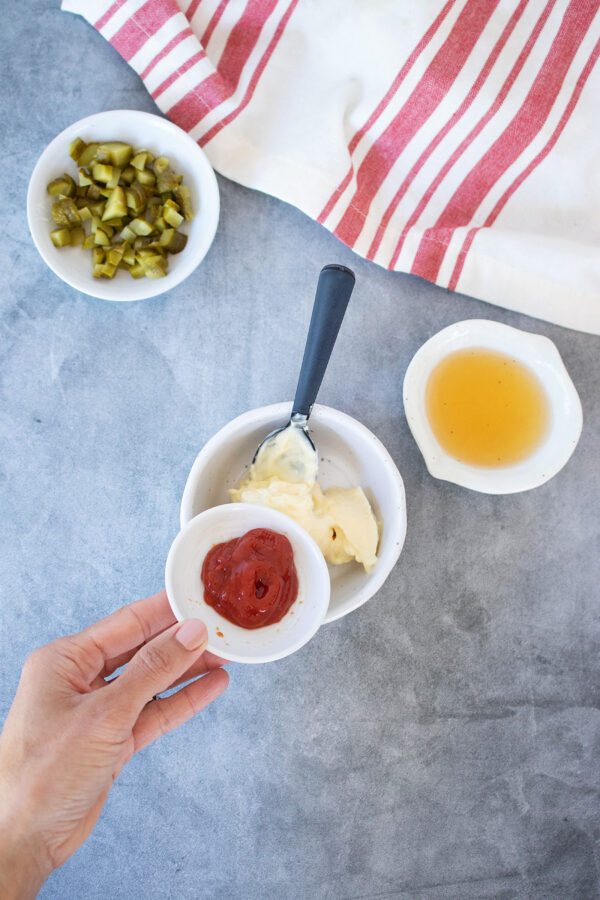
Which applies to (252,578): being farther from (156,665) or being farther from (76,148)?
(76,148)

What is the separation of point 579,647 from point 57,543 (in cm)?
146

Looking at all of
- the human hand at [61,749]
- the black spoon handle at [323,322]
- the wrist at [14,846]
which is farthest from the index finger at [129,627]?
the black spoon handle at [323,322]

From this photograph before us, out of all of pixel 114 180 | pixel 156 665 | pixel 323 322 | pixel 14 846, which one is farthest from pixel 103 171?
pixel 14 846

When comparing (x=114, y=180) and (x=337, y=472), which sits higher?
(x=114, y=180)

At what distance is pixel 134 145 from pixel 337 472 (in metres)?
1.02

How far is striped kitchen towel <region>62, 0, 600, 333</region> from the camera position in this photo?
74.5 inches

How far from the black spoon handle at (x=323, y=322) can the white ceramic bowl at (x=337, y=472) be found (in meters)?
0.09

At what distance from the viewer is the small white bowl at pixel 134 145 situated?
1.81 meters

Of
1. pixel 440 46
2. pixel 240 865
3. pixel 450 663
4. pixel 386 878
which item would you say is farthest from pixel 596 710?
pixel 440 46

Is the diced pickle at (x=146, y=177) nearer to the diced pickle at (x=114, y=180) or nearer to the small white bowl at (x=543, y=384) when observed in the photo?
the diced pickle at (x=114, y=180)

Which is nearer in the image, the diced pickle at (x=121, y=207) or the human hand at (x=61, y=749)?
the human hand at (x=61, y=749)

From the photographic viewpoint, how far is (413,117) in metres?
1.92

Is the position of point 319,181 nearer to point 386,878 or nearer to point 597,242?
point 597,242

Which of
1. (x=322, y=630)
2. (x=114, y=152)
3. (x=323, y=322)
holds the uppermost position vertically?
(x=114, y=152)
